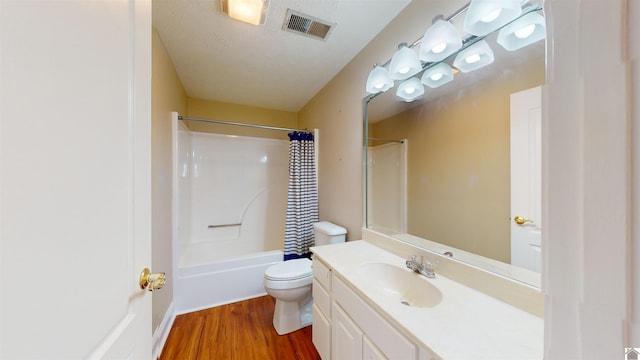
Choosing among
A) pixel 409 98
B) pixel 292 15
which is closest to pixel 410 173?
pixel 409 98

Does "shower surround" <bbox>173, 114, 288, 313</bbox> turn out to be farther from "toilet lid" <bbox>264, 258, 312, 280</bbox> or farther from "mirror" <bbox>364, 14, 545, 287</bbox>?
"mirror" <bbox>364, 14, 545, 287</bbox>

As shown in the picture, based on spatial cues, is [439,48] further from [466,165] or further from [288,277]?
[288,277]

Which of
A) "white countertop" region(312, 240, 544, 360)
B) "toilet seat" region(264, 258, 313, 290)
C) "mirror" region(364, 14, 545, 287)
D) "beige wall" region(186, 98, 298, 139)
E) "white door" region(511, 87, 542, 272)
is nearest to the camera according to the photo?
"white countertop" region(312, 240, 544, 360)

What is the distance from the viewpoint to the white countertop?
2.15 feet

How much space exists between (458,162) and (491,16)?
645 mm

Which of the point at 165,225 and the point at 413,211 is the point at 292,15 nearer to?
the point at 413,211

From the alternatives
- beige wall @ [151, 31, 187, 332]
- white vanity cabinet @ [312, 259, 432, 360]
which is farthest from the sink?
beige wall @ [151, 31, 187, 332]

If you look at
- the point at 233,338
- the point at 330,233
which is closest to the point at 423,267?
the point at 330,233

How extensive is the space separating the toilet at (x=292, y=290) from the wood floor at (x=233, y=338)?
0.08 meters

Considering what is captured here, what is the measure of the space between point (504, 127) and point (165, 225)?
2.35 m

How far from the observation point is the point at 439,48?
3.83 feet
